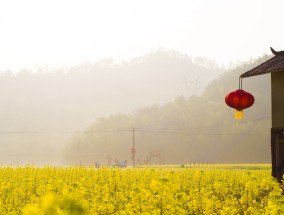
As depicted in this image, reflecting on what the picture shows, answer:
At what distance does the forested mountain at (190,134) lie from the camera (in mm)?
105000

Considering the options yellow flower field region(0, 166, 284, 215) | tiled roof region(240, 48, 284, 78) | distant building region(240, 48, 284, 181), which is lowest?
yellow flower field region(0, 166, 284, 215)

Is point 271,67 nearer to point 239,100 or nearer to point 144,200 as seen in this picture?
point 239,100

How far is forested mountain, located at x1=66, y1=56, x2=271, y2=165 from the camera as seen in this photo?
344 feet

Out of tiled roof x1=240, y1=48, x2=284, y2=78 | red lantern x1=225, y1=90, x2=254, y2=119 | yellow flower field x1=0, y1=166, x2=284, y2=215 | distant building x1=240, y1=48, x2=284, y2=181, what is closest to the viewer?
yellow flower field x1=0, y1=166, x2=284, y2=215

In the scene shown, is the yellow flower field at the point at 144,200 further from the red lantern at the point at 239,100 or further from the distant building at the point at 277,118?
the distant building at the point at 277,118

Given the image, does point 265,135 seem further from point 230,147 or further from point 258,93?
point 258,93

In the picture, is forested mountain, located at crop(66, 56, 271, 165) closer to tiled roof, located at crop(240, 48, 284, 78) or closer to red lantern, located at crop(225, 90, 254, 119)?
tiled roof, located at crop(240, 48, 284, 78)

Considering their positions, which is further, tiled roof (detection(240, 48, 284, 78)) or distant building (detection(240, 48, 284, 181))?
distant building (detection(240, 48, 284, 181))

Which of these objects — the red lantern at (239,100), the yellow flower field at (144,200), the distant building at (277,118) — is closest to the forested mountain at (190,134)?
the distant building at (277,118)

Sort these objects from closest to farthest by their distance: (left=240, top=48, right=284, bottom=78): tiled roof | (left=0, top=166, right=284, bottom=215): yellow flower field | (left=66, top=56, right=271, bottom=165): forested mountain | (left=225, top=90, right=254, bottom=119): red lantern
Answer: (left=0, top=166, right=284, bottom=215): yellow flower field → (left=225, top=90, right=254, bottom=119): red lantern → (left=240, top=48, right=284, bottom=78): tiled roof → (left=66, top=56, right=271, bottom=165): forested mountain

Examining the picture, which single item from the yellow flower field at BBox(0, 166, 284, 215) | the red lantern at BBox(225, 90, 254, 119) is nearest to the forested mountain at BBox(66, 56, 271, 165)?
the yellow flower field at BBox(0, 166, 284, 215)

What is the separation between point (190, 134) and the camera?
11200 cm

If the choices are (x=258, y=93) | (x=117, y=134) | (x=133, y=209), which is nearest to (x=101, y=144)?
(x=117, y=134)

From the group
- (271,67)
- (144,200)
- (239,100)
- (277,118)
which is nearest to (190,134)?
(277,118)
